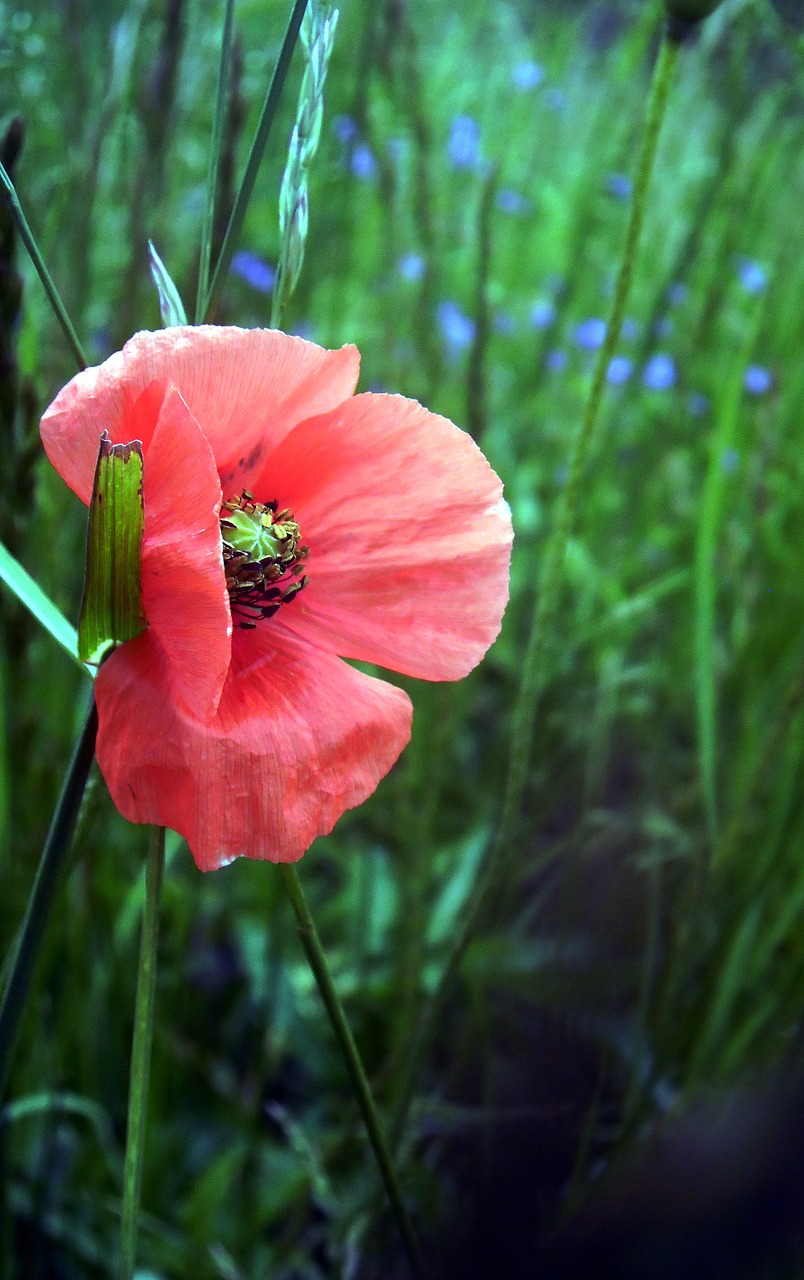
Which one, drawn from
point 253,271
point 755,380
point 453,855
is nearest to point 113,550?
point 453,855

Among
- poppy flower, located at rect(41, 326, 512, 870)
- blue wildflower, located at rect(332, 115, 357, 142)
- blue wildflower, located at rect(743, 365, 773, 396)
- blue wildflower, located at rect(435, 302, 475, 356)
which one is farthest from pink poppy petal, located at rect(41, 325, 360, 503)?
blue wildflower, located at rect(435, 302, 475, 356)

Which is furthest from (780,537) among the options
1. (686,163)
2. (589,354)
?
(686,163)

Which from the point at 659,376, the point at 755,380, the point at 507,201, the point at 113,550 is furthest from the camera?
the point at 507,201

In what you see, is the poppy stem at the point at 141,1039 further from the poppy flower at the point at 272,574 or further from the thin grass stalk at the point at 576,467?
the thin grass stalk at the point at 576,467

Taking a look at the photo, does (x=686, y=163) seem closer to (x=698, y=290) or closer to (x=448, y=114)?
(x=448, y=114)

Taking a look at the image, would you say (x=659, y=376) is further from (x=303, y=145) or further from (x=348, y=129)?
(x=303, y=145)

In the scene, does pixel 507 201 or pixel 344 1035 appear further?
pixel 507 201
